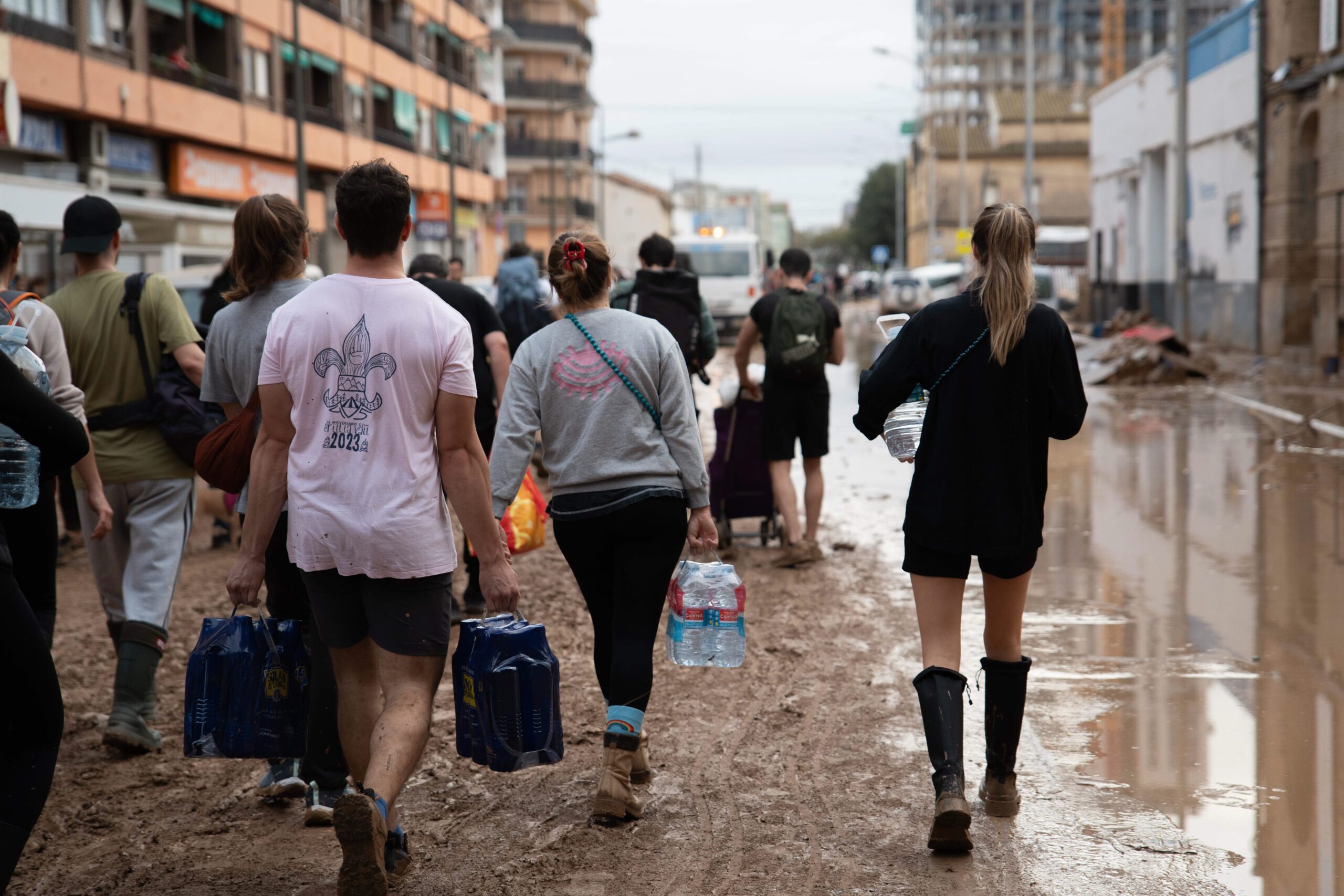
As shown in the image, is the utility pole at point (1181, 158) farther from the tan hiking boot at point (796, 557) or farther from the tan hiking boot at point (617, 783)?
the tan hiking boot at point (617, 783)

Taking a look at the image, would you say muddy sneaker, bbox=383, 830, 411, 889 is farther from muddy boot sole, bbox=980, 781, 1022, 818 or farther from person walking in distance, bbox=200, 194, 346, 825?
muddy boot sole, bbox=980, 781, 1022, 818

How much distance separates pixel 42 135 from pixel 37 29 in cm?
176

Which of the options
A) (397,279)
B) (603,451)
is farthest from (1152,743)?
(397,279)

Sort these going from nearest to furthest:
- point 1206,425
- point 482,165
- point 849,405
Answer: point 1206,425 < point 849,405 < point 482,165

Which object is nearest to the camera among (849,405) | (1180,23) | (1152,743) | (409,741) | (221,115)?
(409,741)

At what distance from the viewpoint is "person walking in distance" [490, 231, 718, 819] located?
15.3ft

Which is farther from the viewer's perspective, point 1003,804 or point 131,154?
point 131,154

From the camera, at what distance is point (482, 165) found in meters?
59.5

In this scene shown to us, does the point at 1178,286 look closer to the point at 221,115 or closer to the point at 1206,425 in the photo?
the point at 1206,425

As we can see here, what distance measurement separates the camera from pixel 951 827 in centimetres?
425

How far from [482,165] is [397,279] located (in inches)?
2247

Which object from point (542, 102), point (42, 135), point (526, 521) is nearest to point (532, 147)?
point (542, 102)

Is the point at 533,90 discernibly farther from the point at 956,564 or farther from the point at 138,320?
the point at 956,564

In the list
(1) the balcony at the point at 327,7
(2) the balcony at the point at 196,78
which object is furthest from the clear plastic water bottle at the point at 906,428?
(1) the balcony at the point at 327,7
